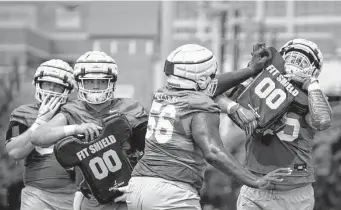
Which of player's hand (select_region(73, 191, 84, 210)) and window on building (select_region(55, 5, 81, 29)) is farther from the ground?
player's hand (select_region(73, 191, 84, 210))

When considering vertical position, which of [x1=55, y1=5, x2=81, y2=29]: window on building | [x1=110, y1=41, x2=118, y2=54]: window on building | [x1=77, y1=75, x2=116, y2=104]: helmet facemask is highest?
[x1=77, y1=75, x2=116, y2=104]: helmet facemask

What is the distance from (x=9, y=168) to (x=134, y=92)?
22.4 feet

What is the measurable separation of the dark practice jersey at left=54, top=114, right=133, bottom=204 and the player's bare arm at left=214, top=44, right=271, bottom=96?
79cm

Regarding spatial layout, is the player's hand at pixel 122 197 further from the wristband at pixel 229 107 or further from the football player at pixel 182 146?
the wristband at pixel 229 107

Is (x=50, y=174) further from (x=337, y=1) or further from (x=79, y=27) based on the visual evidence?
(x=79, y=27)

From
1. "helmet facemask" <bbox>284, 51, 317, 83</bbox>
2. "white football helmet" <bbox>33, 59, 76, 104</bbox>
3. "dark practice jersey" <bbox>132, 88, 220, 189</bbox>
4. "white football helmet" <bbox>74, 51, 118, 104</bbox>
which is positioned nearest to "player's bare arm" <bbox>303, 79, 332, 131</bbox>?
"helmet facemask" <bbox>284, 51, 317, 83</bbox>

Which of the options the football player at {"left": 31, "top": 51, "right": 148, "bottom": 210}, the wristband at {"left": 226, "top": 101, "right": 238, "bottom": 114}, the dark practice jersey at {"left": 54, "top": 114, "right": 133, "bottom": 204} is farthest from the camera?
the wristband at {"left": 226, "top": 101, "right": 238, "bottom": 114}

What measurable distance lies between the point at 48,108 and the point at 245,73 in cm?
153

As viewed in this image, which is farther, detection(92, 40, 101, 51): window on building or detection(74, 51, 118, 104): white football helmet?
detection(92, 40, 101, 51): window on building

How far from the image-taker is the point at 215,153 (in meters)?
5.23

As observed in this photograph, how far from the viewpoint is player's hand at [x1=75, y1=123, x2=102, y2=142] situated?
566 cm

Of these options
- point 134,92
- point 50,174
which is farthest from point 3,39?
point 50,174

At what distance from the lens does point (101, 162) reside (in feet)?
18.7

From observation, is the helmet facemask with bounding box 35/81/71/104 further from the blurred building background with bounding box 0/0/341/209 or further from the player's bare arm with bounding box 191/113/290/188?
the blurred building background with bounding box 0/0/341/209
